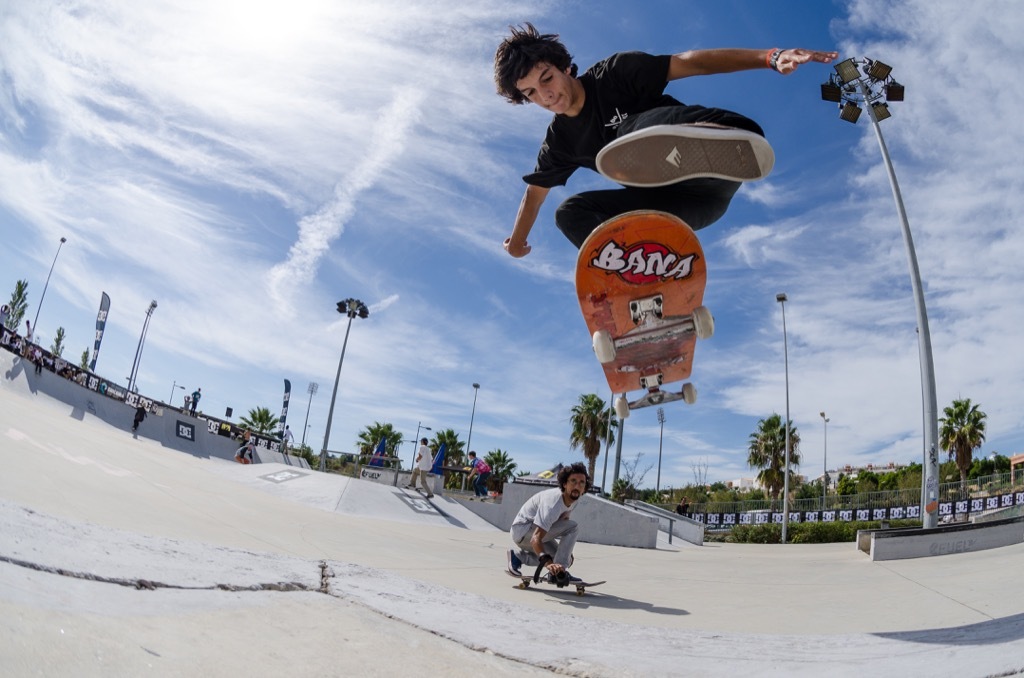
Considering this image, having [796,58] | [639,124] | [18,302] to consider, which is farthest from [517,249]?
[18,302]

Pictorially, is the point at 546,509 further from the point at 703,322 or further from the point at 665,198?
the point at 665,198

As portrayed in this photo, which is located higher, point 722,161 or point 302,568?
point 722,161

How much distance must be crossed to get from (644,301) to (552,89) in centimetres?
228

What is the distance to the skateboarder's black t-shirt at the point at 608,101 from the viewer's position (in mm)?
4258

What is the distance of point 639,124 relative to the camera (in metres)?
Result: 4.10

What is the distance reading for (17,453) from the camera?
494cm

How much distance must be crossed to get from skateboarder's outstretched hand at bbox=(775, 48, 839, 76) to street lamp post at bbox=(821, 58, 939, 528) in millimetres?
10703

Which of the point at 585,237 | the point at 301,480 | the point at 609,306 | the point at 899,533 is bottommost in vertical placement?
the point at 301,480

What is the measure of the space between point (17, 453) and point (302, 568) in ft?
12.6

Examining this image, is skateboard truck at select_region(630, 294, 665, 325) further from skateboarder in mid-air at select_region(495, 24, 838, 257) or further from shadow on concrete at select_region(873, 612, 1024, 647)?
shadow on concrete at select_region(873, 612, 1024, 647)

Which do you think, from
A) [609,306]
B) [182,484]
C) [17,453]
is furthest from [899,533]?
[17,453]

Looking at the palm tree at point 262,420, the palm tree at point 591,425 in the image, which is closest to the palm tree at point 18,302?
the palm tree at point 262,420

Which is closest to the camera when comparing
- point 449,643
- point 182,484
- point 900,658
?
point 449,643

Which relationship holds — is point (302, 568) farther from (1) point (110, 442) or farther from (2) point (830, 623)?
(1) point (110, 442)
